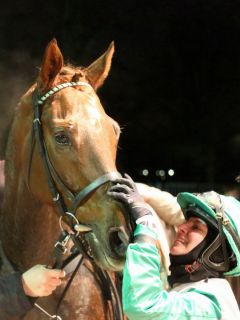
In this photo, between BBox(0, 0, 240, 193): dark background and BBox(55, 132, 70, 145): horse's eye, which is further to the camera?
BBox(0, 0, 240, 193): dark background

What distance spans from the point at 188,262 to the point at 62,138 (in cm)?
48

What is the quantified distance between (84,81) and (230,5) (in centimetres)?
145

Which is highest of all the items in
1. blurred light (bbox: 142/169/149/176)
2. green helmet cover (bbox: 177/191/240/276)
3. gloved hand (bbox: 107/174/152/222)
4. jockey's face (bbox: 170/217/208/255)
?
gloved hand (bbox: 107/174/152/222)

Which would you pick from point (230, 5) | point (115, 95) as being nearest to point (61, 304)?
point (115, 95)

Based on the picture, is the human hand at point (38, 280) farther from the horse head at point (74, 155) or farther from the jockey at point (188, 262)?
the jockey at point (188, 262)

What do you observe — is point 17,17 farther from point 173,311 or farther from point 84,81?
point 173,311

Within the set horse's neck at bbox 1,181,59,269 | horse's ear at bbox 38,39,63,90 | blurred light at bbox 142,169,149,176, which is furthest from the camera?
blurred light at bbox 142,169,149,176

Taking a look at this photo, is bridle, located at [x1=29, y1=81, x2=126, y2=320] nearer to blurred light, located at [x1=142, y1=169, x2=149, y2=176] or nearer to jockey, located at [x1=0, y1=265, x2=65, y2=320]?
jockey, located at [x1=0, y1=265, x2=65, y2=320]

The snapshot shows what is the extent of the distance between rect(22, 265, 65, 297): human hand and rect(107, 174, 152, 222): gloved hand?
0.27m

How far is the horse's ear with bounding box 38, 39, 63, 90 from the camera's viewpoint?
1671 mm

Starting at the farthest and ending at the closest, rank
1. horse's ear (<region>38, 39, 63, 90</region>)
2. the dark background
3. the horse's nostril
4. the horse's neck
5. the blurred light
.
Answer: the blurred light → the dark background → the horse's neck → horse's ear (<region>38, 39, 63, 90</region>) → the horse's nostril

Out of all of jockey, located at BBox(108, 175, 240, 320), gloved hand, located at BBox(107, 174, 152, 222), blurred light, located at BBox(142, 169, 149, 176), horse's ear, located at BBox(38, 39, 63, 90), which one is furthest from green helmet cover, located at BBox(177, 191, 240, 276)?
blurred light, located at BBox(142, 169, 149, 176)

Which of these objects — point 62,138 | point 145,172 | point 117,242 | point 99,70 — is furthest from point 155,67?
point 117,242

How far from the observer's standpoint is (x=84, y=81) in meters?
1.77
